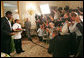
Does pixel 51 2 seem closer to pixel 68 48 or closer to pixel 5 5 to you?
pixel 5 5

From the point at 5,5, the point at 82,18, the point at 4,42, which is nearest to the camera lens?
the point at 82,18

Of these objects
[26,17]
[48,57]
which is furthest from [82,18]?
[26,17]

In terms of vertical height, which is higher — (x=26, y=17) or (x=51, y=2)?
(x=51, y=2)

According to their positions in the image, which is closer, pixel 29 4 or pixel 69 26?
pixel 69 26

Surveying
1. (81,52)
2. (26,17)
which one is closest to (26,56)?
(81,52)

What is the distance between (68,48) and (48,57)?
772 millimetres

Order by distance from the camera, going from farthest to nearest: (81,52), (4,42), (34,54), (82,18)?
1. (34,54)
2. (4,42)
3. (82,18)
4. (81,52)

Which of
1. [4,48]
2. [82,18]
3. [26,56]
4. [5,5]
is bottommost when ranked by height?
[26,56]

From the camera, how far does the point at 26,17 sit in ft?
16.9

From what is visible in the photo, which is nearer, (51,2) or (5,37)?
(5,37)

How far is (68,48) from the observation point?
197 cm

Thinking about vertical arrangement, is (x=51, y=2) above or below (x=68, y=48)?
above

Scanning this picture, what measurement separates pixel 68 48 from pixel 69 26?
0.43 m

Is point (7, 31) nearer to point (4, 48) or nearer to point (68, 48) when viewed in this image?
point (4, 48)
